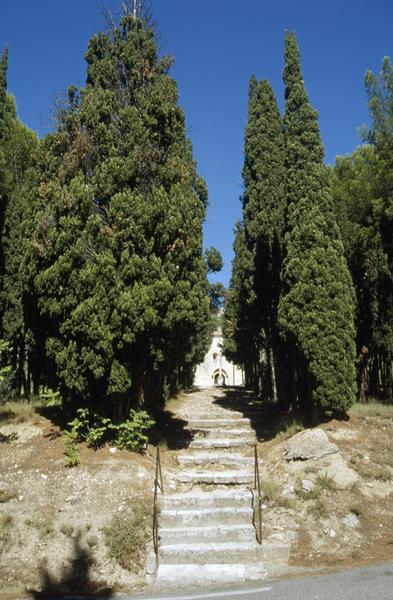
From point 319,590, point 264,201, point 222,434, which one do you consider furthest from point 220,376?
point 319,590

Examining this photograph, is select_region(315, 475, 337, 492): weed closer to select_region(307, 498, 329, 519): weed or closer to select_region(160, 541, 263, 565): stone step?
select_region(307, 498, 329, 519): weed

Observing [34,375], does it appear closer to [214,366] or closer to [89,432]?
[89,432]

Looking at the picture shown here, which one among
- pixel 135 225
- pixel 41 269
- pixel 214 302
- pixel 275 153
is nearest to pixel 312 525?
pixel 135 225

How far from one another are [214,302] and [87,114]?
88.4 feet

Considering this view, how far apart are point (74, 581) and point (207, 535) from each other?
2149 mm

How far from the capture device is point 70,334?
33.8ft

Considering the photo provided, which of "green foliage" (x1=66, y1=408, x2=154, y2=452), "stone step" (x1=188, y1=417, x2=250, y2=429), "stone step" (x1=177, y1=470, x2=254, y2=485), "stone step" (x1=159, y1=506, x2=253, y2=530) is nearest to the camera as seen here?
"stone step" (x1=159, y1=506, x2=253, y2=530)

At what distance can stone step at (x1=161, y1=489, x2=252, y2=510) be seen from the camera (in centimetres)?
870

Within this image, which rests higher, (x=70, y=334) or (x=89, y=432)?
(x=70, y=334)

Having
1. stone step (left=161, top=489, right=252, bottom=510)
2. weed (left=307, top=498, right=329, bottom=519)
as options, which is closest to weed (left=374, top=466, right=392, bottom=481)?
weed (left=307, top=498, right=329, bottom=519)

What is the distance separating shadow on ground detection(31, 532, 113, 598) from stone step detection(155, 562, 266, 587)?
0.84 metres

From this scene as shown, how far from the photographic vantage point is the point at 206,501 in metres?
8.74

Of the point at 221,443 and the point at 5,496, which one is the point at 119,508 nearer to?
the point at 5,496

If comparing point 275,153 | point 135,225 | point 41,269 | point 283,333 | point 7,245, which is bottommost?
point 283,333
